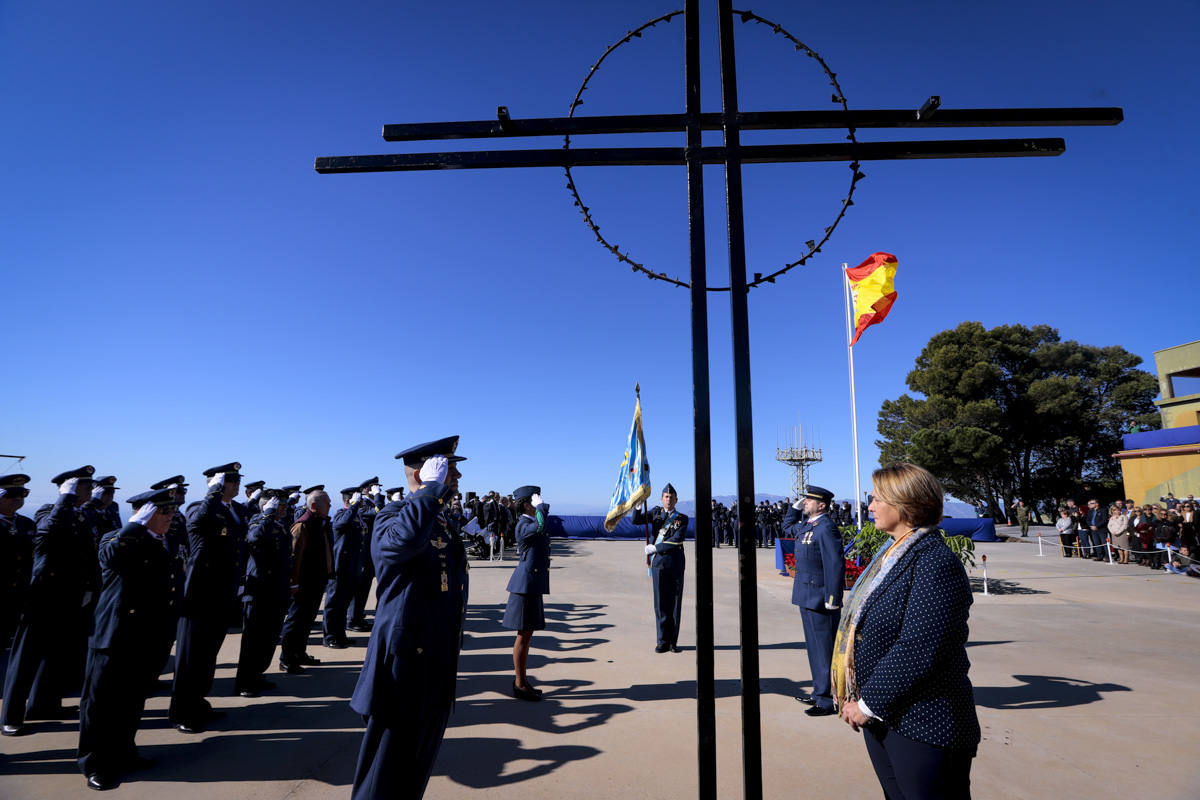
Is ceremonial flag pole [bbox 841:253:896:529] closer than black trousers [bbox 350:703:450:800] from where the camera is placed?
No

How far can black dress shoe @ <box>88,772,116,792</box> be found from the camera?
3877 mm

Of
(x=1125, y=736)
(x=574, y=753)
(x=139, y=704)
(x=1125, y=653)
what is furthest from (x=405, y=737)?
(x=1125, y=653)

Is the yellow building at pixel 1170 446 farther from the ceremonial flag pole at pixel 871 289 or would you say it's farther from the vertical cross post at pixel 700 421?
the vertical cross post at pixel 700 421

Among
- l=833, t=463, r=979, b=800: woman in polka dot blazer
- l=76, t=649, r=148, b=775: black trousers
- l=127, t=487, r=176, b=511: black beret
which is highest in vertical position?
l=127, t=487, r=176, b=511: black beret

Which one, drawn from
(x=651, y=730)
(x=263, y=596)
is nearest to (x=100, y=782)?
(x=263, y=596)

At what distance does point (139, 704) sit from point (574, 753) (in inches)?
127

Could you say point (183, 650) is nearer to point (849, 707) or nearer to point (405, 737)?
point (405, 737)

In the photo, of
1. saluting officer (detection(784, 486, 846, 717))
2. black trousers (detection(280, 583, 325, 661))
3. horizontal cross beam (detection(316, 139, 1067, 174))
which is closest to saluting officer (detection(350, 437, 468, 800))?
horizontal cross beam (detection(316, 139, 1067, 174))

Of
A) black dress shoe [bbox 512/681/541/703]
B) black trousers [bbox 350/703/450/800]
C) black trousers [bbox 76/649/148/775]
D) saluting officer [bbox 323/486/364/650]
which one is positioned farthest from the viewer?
saluting officer [bbox 323/486/364/650]

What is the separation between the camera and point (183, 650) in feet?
16.5

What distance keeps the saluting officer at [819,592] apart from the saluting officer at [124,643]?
17.5 ft

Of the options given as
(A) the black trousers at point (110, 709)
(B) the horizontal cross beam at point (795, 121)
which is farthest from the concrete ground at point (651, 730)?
(B) the horizontal cross beam at point (795, 121)

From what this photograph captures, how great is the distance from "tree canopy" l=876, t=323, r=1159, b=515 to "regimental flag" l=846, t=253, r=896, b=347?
78.5 feet

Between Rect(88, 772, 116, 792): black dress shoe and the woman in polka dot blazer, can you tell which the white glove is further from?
Rect(88, 772, 116, 792): black dress shoe
